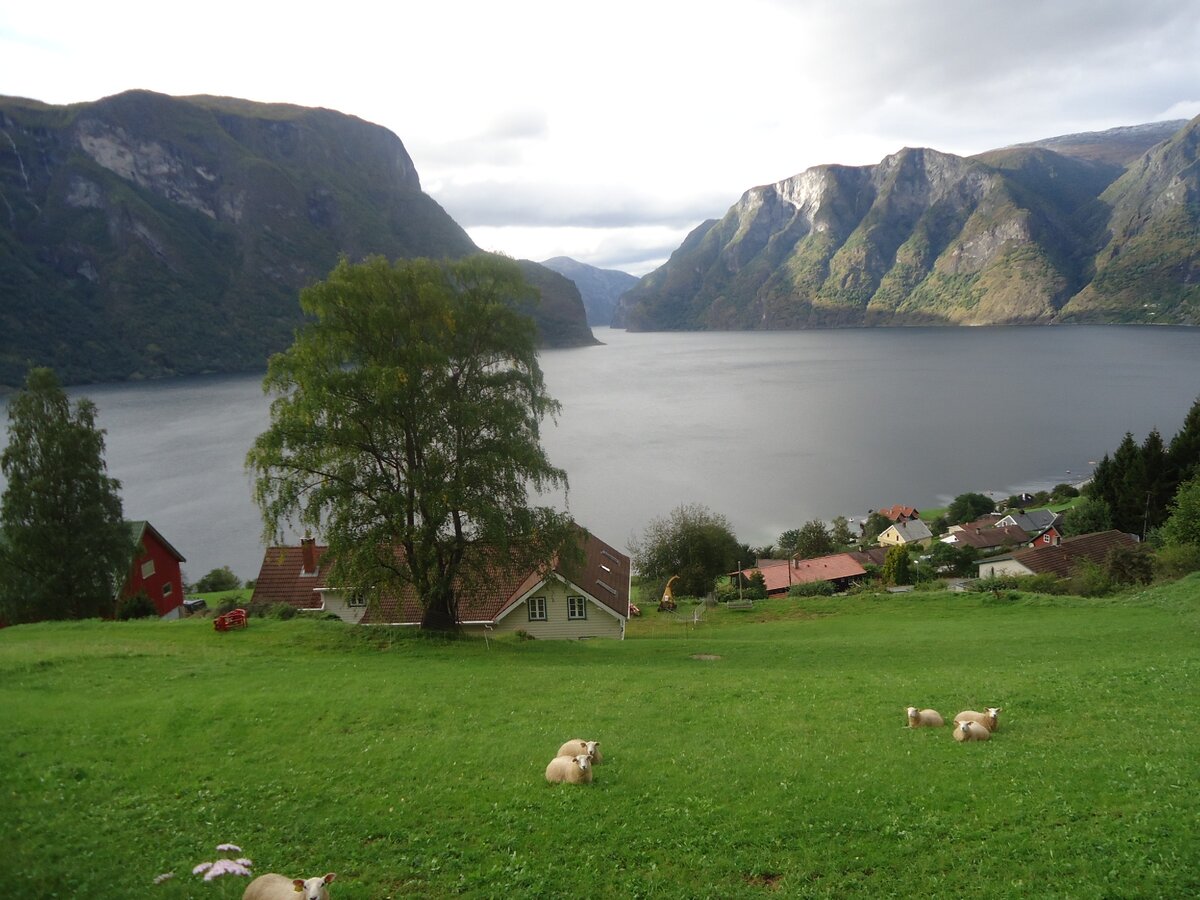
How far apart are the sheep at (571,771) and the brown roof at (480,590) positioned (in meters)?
16.3

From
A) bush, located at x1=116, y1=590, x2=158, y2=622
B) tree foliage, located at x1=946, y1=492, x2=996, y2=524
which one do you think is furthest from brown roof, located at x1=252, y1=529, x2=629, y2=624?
tree foliage, located at x1=946, y1=492, x2=996, y2=524

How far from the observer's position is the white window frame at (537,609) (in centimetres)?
3044

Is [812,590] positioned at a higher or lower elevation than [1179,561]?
lower

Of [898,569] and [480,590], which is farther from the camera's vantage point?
[898,569]

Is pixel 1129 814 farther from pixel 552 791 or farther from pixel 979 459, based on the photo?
pixel 979 459

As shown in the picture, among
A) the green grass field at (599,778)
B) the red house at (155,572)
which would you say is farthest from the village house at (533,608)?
the green grass field at (599,778)

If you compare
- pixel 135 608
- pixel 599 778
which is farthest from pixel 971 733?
pixel 135 608

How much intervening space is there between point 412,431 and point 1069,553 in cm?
4328

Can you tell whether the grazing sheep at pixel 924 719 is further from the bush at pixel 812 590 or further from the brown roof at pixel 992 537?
the brown roof at pixel 992 537

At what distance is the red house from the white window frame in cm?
1914

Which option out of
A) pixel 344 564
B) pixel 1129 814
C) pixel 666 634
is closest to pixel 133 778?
pixel 344 564

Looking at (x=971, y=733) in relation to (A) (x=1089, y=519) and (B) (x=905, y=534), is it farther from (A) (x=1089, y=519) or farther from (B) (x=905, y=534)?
(B) (x=905, y=534)

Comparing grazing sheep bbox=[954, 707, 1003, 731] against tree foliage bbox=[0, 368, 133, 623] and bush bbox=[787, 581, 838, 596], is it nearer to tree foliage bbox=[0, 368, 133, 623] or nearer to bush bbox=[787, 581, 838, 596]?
bush bbox=[787, 581, 838, 596]

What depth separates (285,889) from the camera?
7117 millimetres
